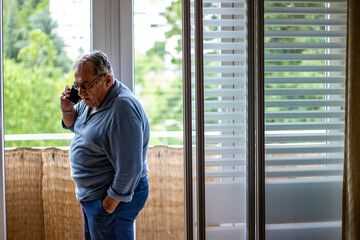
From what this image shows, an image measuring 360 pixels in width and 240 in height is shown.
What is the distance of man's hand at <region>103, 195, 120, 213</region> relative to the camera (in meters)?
1.78

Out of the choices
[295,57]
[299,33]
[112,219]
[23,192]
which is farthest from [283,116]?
[23,192]

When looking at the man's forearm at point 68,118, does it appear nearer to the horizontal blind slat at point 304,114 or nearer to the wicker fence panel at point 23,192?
the wicker fence panel at point 23,192

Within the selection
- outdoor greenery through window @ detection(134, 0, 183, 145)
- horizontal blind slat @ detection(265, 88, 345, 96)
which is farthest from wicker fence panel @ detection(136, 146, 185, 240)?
horizontal blind slat @ detection(265, 88, 345, 96)

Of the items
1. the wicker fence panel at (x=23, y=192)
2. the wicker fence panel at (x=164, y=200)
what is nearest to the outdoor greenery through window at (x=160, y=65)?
the wicker fence panel at (x=164, y=200)

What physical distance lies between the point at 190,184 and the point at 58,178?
88 centimetres

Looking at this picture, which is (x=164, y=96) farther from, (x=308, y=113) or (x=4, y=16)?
(x=4, y=16)

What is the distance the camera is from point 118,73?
217 cm

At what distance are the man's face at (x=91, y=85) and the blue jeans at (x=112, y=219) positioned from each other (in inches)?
18.4

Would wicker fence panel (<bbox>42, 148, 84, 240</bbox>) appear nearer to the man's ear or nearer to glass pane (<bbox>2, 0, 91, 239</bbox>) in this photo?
glass pane (<bbox>2, 0, 91, 239</bbox>)

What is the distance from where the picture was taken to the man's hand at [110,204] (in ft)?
5.85

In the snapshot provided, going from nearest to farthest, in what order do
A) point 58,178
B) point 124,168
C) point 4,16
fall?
point 124,168
point 4,16
point 58,178

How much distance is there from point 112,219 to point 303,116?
102 centimetres

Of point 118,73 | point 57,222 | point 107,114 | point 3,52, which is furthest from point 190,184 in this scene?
point 3,52

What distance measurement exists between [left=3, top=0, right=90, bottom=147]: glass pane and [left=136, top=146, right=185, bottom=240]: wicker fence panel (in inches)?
24.2
